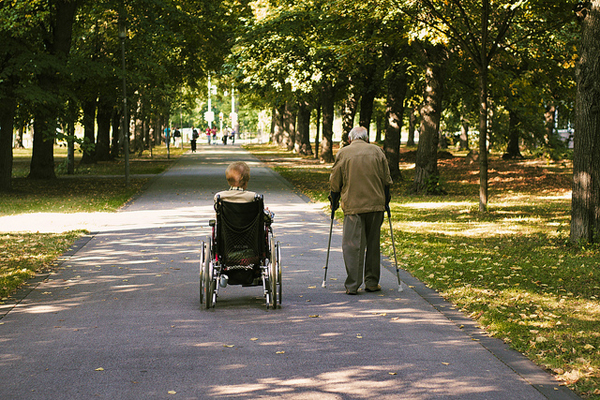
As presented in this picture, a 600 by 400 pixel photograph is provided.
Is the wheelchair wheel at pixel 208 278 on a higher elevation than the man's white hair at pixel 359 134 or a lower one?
lower

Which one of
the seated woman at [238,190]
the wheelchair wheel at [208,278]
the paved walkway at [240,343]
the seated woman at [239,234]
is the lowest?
the paved walkway at [240,343]

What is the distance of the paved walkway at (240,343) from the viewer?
4852mm

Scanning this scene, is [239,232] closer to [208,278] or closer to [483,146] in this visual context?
[208,278]

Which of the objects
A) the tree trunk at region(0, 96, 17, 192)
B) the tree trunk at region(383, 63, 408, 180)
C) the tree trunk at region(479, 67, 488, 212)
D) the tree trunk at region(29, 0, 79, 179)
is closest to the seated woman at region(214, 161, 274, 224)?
the tree trunk at region(479, 67, 488, 212)

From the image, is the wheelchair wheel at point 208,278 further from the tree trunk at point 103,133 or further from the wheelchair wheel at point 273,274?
the tree trunk at point 103,133

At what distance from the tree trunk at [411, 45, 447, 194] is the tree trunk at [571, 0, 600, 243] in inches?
360

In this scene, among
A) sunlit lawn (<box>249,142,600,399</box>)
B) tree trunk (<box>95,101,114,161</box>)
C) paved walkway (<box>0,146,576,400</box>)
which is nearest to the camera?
paved walkway (<box>0,146,576,400</box>)

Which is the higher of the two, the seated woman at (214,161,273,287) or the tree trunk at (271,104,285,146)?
the tree trunk at (271,104,285,146)

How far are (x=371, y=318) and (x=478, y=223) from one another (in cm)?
815

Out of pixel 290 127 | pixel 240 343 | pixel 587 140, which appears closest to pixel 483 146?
pixel 587 140

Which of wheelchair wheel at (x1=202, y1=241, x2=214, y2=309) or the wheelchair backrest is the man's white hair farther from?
wheelchair wheel at (x1=202, y1=241, x2=214, y2=309)

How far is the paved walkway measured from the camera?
4852 mm

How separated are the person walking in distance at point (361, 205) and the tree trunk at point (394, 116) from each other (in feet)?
56.5

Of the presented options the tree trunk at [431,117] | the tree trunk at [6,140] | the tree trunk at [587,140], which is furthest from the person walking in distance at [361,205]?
the tree trunk at [6,140]
